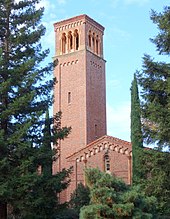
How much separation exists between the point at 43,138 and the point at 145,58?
546 cm

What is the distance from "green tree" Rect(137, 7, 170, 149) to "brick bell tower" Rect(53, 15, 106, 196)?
58.2 ft

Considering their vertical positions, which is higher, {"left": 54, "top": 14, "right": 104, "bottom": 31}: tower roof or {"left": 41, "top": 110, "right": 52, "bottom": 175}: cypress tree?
{"left": 54, "top": 14, "right": 104, "bottom": 31}: tower roof

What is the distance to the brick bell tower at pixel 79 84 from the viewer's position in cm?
3547

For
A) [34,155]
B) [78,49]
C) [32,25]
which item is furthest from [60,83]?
[34,155]

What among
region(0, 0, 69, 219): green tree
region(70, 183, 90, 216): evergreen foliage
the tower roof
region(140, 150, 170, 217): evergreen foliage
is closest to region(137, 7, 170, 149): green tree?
region(140, 150, 170, 217): evergreen foliage

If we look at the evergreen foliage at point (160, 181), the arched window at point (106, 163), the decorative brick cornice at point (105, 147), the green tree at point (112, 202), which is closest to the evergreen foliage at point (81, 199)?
the decorative brick cornice at point (105, 147)

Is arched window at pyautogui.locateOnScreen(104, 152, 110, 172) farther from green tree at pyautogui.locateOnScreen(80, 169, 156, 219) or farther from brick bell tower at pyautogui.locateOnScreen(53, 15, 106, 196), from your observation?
green tree at pyautogui.locateOnScreen(80, 169, 156, 219)

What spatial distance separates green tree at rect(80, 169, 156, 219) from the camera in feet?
34.3

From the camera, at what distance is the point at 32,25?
1733 centimetres

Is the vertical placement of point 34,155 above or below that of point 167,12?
below

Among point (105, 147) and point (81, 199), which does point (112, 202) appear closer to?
point (81, 199)

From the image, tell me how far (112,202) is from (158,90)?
25.1ft

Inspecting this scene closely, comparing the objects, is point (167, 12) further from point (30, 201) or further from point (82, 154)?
point (82, 154)

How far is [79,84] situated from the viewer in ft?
120
